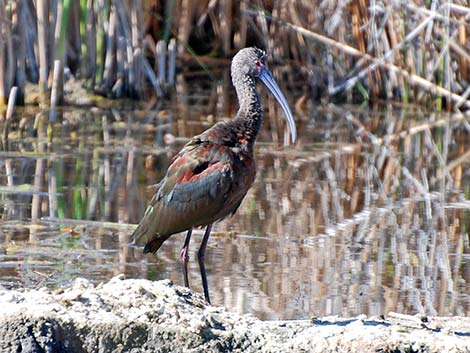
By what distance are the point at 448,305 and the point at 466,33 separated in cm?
647

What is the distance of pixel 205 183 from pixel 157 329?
1.28 m

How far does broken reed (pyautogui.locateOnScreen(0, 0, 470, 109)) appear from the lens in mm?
10830

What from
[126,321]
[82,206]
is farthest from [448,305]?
[82,206]

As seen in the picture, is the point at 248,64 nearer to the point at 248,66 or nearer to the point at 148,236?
the point at 248,66

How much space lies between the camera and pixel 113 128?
35.7 feet

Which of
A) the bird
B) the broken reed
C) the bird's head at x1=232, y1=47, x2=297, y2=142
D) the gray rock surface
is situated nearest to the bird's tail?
the bird

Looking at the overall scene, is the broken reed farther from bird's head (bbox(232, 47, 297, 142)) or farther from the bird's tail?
the bird's tail

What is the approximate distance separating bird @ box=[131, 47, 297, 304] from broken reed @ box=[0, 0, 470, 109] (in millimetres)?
5013

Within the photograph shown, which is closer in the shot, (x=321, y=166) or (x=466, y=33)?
(x=321, y=166)

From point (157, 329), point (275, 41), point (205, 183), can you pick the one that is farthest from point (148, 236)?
point (275, 41)

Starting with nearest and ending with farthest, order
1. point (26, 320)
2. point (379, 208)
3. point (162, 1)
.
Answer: point (26, 320), point (379, 208), point (162, 1)

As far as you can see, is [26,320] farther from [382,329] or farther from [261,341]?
[382,329]

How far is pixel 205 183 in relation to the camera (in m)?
5.64

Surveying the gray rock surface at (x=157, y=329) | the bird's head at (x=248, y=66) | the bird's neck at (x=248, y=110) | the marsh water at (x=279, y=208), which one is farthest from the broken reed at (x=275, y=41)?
the gray rock surface at (x=157, y=329)
